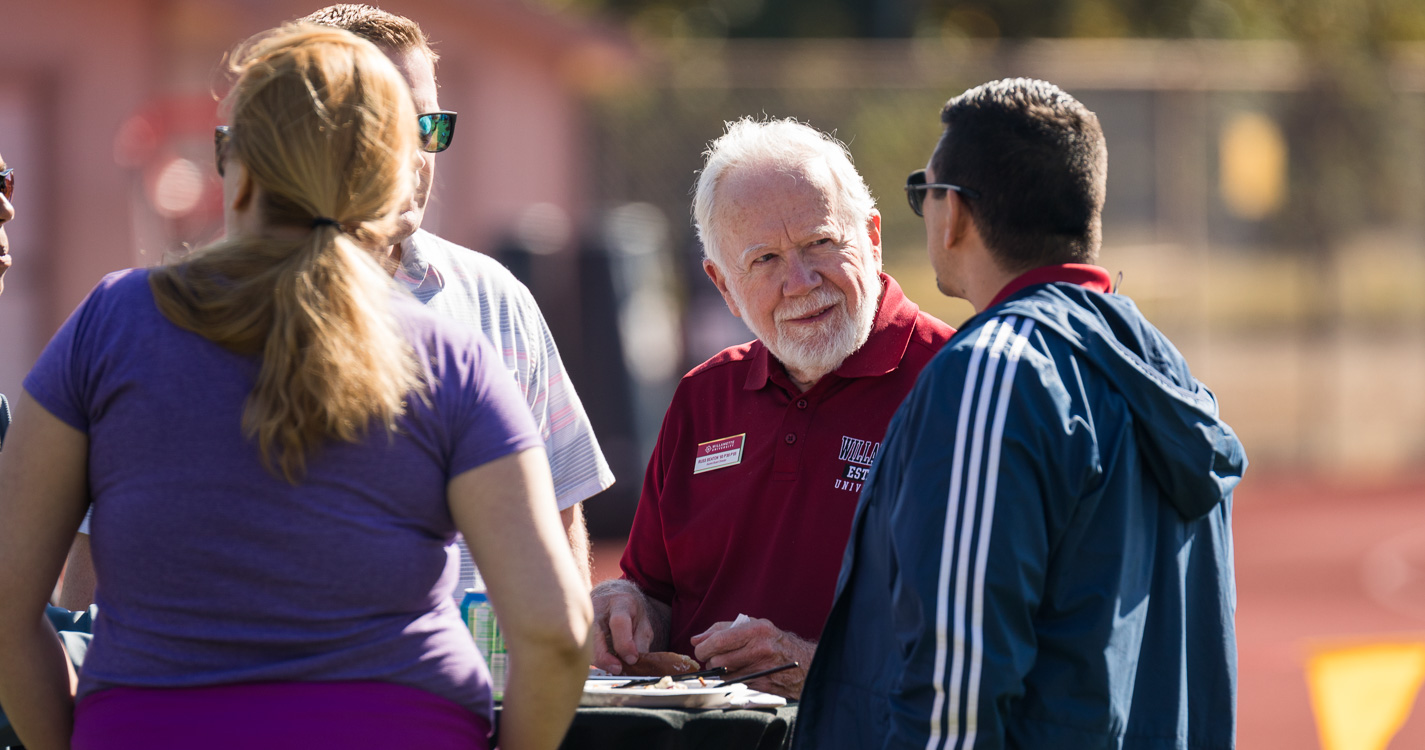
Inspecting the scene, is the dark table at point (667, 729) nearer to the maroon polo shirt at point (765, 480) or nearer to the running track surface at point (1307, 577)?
the maroon polo shirt at point (765, 480)

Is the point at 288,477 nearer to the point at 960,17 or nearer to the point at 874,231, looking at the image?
the point at 874,231

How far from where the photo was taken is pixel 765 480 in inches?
112

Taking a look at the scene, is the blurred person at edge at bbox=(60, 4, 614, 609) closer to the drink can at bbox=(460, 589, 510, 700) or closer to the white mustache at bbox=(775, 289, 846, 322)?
the drink can at bbox=(460, 589, 510, 700)

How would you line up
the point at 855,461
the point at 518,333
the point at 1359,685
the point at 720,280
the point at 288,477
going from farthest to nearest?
the point at 1359,685
the point at 720,280
the point at 518,333
the point at 855,461
the point at 288,477

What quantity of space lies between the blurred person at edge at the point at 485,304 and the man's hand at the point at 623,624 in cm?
8

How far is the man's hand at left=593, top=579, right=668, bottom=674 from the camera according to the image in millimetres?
2682

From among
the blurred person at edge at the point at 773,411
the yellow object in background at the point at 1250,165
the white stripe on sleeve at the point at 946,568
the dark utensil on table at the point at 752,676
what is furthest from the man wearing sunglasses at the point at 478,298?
the yellow object in background at the point at 1250,165

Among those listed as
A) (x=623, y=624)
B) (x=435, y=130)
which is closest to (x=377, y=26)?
(x=435, y=130)

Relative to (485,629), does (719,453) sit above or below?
above

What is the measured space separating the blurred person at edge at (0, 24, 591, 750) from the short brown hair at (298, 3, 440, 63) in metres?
0.99

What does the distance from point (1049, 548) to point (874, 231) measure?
131 centimetres

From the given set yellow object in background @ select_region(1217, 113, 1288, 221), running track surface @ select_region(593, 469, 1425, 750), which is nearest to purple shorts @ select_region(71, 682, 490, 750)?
running track surface @ select_region(593, 469, 1425, 750)

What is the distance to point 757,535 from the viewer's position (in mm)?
2820

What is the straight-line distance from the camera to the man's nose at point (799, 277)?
2904 mm
